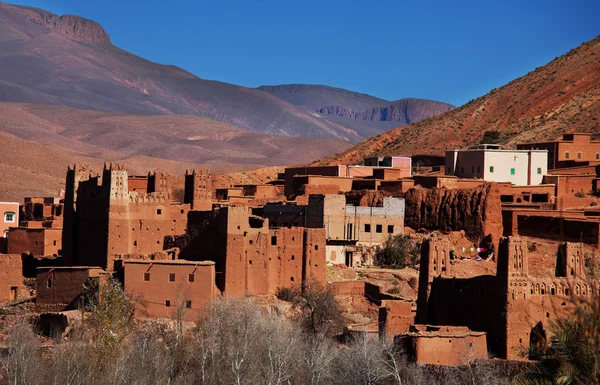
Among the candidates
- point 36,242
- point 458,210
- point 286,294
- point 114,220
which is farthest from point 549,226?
point 36,242

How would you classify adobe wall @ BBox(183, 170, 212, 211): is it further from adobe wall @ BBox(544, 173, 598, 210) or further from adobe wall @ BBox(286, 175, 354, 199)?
adobe wall @ BBox(544, 173, 598, 210)

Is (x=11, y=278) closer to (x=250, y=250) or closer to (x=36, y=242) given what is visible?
(x=36, y=242)

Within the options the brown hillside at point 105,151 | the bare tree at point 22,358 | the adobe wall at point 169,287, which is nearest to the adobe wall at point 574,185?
the adobe wall at point 169,287

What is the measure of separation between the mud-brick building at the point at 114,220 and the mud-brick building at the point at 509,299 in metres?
10.1

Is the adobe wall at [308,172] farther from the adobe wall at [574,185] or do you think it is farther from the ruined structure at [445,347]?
the ruined structure at [445,347]

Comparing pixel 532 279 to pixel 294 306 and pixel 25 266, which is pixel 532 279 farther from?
pixel 25 266

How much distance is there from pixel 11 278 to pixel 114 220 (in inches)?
135

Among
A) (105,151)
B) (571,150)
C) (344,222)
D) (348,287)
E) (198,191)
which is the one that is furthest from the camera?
(105,151)

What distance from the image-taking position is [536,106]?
258 ft

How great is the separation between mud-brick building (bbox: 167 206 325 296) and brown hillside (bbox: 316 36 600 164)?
30.7 metres

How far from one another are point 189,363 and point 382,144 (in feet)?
163

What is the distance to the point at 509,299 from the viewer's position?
2923 cm

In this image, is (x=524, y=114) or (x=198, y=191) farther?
(x=524, y=114)

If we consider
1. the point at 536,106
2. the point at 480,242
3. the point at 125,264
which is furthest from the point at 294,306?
the point at 536,106
